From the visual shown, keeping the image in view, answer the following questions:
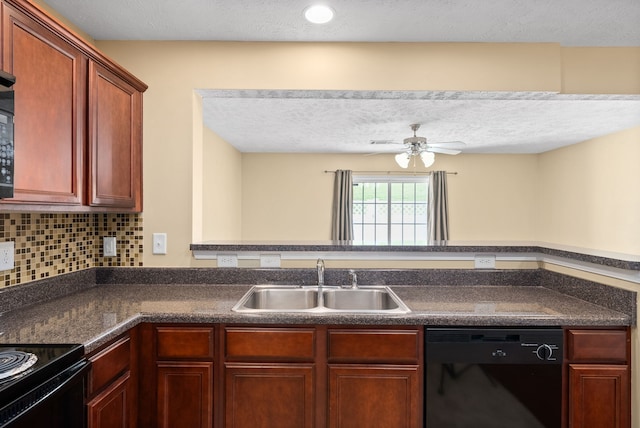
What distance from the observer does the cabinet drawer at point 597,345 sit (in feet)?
5.20

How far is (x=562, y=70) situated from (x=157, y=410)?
2874 mm

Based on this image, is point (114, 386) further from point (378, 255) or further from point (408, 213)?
point (408, 213)

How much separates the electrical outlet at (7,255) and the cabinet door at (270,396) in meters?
1.08

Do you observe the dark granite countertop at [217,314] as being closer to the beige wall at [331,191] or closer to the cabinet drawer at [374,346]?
the cabinet drawer at [374,346]

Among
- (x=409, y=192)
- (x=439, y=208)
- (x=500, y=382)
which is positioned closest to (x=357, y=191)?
(x=409, y=192)

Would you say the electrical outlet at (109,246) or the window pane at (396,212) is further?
the window pane at (396,212)

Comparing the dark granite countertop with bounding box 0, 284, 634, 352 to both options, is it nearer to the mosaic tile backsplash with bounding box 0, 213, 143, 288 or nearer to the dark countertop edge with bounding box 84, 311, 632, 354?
the dark countertop edge with bounding box 84, 311, 632, 354

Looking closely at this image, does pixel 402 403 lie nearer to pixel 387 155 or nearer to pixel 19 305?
pixel 19 305

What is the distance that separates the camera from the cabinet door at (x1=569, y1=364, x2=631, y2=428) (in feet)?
5.19

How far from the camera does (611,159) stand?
4.65 meters

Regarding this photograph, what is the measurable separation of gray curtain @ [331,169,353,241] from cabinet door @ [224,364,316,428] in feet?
14.5

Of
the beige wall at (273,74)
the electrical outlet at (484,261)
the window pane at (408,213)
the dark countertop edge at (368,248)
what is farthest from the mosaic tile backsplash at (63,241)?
the window pane at (408,213)

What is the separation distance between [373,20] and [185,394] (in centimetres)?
207

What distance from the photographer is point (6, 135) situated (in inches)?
45.7
